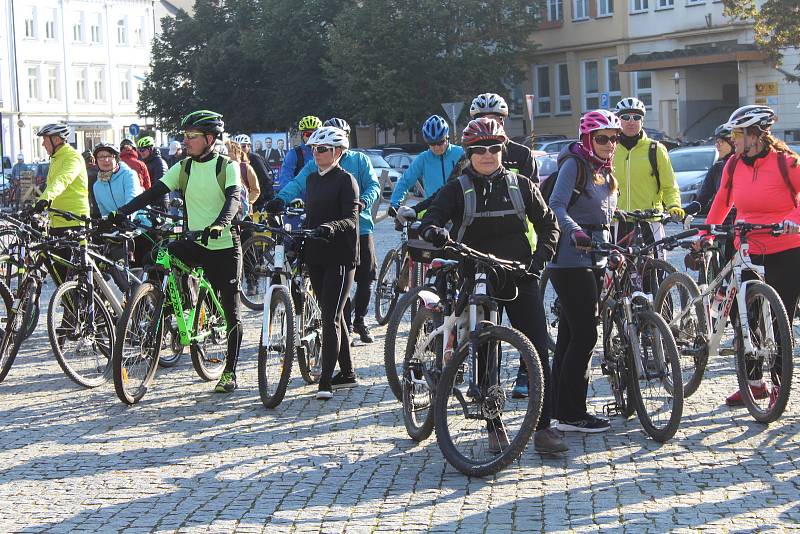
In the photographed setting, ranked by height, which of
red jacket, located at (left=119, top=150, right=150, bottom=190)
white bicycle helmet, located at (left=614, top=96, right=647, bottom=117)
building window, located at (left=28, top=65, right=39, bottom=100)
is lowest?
white bicycle helmet, located at (left=614, top=96, right=647, bottom=117)

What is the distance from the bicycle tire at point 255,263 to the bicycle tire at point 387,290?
1.92m

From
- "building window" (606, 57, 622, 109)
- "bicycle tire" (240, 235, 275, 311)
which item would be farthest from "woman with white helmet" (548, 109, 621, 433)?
"building window" (606, 57, 622, 109)

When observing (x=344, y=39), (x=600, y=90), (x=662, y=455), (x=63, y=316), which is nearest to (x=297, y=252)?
(x=63, y=316)

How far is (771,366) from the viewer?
822 cm

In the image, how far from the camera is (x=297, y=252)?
9.85 m

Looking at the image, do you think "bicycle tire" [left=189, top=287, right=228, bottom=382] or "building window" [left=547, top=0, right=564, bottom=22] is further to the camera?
"building window" [left=547, top=0, right=564, bottom=22]

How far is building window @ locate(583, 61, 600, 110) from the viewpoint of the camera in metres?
61.0

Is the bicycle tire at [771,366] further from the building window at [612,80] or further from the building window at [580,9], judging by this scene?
the building window at [580,9]

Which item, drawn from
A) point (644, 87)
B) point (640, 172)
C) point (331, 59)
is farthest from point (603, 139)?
point (331, 59)

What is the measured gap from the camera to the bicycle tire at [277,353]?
9.12 meters

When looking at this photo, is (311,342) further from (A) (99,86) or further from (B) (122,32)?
(B) (122,32)

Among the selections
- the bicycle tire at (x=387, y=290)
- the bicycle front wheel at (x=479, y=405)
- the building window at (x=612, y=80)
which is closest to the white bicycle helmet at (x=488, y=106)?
the bicycle front wheel at (x=479, y=405)

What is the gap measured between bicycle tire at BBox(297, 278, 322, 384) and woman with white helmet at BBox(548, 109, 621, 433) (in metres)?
2.23

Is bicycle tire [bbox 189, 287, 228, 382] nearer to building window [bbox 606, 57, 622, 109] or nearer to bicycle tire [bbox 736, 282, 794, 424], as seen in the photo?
bicycle tire [bbox 736, 282, 794, 424]
